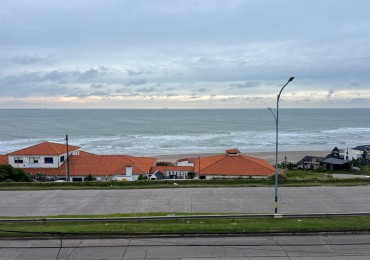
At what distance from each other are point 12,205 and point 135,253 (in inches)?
443

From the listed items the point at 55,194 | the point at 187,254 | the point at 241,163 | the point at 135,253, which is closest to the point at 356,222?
the point at 187,254

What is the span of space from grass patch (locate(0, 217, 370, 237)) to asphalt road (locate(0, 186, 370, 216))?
7.77 ft

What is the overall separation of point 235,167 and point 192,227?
24058 millimetres

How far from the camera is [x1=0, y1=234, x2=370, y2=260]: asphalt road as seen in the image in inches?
494

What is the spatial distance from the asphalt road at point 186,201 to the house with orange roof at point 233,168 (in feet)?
43.0

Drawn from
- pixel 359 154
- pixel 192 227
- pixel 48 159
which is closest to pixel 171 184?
pixel 192 227

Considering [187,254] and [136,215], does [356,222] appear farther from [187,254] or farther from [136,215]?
[136,215]

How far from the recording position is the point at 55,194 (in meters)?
22.7

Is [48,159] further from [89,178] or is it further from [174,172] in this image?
[174,172]

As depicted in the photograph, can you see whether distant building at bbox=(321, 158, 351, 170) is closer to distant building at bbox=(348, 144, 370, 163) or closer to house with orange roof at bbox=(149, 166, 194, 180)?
distant building at bbox=(348, 144, 370, 163)

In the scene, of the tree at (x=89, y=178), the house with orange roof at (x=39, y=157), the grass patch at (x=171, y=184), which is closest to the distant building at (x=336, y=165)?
the grass patch at (x=171, y=184)

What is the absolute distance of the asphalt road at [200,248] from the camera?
1255 cm

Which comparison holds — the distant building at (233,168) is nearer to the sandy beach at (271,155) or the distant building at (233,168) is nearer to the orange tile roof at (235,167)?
the orange tile roof at (235,167)

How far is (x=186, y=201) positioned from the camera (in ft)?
68.1
